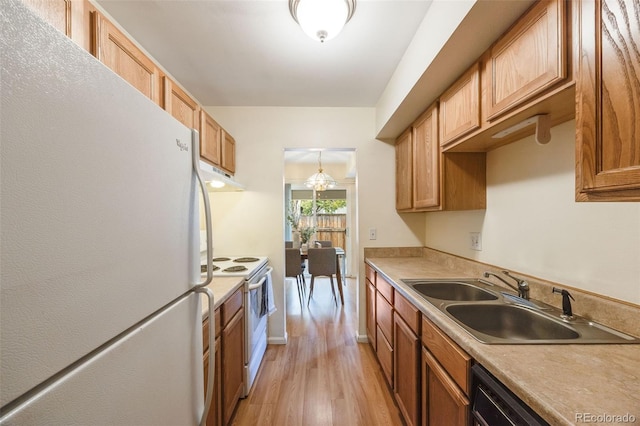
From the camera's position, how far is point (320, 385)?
201cm

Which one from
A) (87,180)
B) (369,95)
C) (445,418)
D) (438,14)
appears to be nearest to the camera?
(87,180)

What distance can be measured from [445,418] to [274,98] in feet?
8.71

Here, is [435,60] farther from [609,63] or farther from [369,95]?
[369,95]

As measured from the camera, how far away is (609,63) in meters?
0.73

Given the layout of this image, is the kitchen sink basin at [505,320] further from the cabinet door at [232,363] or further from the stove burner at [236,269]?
the stove burner at [236,269]

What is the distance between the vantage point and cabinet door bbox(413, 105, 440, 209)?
184 cm

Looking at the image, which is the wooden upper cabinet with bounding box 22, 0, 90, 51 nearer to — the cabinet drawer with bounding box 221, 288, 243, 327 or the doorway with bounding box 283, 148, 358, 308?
the cabinet drawer with bounding box 221, 288, 243, 327

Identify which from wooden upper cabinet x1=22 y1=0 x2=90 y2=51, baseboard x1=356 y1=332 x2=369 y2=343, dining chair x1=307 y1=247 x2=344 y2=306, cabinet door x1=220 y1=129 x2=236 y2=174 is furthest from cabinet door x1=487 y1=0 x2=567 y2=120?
dining chair x1=307 y1=247 x2=344 y2=306

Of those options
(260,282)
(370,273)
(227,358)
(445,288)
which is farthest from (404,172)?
(227,358)

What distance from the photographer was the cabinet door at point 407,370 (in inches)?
53.1

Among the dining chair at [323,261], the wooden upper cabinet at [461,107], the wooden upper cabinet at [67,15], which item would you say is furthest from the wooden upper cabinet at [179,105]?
the dining chair at [323,261]

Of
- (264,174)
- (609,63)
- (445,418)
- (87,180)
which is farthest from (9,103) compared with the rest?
(264,174)

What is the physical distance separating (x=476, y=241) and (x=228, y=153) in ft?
7.48

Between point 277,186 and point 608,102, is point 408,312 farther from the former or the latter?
point 277,186
